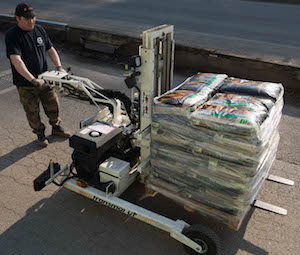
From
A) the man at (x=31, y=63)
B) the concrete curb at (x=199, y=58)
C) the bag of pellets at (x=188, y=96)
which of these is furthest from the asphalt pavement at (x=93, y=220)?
the concrete curb at (x=199, y=58)

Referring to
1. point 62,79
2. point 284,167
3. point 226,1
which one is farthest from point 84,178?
point 226,1

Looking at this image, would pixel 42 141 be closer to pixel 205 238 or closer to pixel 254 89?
pixel 205 238

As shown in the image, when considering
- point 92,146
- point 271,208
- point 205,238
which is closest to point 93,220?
point 92,146

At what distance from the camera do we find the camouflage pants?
4.82 meters

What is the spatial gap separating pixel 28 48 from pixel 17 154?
66.3 inches

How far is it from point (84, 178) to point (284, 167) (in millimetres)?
3006

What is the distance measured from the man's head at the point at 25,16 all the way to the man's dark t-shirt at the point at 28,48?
104 mm

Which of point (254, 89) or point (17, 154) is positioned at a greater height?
point (254, 89)

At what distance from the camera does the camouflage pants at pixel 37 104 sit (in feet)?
15.8

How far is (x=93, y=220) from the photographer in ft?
12.2

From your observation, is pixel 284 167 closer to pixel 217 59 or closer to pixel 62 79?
pixel 62 79

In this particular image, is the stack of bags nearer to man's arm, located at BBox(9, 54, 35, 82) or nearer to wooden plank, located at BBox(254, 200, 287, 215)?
Answer: wooden plank, located at BBox(254, 200, 287, 215)

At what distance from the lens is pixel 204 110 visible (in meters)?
3.00

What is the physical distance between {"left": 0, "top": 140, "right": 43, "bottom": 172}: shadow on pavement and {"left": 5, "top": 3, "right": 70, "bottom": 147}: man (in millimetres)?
158
